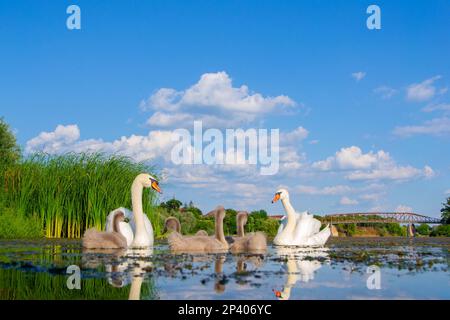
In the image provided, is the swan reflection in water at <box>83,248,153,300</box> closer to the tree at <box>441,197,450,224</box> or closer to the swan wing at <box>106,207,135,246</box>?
the swan wing at <box>106,207,135,246</box>

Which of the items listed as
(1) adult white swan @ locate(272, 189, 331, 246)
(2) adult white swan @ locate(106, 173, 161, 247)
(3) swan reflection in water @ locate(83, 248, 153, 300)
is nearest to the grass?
(2) adult white swan @ locate(106, 173, 161, 247)

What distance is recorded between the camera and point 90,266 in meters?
10.6

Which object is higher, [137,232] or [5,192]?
[5,192]

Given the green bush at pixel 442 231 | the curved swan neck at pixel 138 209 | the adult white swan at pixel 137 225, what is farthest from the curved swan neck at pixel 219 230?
the green bush at pixel 442 231

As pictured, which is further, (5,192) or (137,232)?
(5,192)

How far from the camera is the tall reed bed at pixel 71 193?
23.8m

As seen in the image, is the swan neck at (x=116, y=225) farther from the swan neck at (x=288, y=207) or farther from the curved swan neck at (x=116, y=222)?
the swan neck at (x=288, y=207)

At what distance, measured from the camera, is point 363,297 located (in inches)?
288

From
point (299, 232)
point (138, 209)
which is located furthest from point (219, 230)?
point (299, 232)
